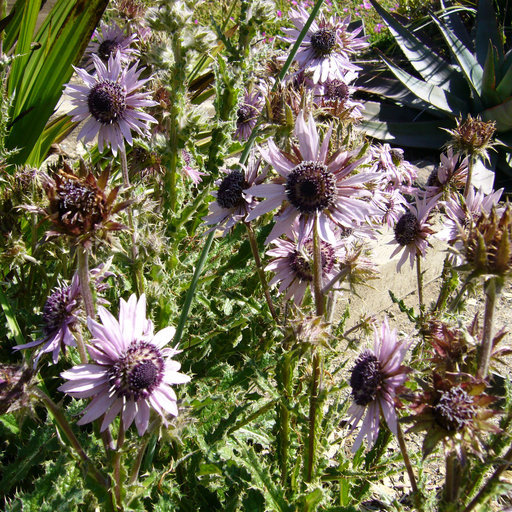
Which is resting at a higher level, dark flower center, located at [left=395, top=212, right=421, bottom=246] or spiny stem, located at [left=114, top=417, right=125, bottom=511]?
dark flower center, located at [left=395, top=212, right=421, bottom=246]

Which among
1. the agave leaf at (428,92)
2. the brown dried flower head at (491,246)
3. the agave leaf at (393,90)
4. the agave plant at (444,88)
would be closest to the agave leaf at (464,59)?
the agave plant at (444,88)

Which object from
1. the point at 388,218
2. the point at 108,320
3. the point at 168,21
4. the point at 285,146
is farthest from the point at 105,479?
the point at 388,218

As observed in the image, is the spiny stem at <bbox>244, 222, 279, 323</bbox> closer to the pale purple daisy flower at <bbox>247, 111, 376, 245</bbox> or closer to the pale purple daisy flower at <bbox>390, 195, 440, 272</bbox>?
the pale purple daisy flower at <bbox>247, 111, 376, 245</bbox>

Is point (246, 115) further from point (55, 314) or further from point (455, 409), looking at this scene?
point (455, 409)

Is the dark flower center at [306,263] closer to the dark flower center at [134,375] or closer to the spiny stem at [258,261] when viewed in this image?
the spiny stem at [258,261]

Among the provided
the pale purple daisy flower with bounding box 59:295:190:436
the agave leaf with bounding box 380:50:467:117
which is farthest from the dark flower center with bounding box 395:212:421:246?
the agave leaf with bounding box 380:50:467:117

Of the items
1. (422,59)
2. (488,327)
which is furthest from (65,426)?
(422,59)
